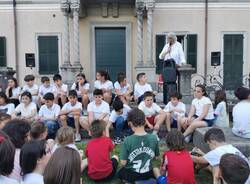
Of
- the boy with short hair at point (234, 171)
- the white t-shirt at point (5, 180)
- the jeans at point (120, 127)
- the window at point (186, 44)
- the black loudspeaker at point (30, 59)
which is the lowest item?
the jeans at point (120, 127)

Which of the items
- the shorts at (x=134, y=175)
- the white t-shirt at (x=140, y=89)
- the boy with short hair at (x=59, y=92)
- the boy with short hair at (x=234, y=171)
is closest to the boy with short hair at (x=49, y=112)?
the boy with short hair at (x=59, y=92)

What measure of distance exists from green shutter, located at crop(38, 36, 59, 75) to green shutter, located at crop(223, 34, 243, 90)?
6.62 metres

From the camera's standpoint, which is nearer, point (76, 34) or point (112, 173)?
point (112, 173)

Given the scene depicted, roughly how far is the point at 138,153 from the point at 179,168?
0.54 metres

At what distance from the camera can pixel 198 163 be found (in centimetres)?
493

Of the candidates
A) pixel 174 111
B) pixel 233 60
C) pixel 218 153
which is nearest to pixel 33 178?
pixel 218 153

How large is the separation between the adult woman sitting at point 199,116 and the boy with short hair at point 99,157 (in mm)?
2043

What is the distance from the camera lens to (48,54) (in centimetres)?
1466

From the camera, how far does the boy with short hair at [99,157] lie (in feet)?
15.9

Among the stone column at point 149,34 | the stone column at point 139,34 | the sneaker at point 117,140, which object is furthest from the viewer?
the stone column at point 139,34

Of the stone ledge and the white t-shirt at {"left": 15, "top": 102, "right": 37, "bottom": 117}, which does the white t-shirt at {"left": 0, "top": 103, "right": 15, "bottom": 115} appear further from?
the stone ledge

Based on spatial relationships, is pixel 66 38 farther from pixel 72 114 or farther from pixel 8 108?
pixel 72 114

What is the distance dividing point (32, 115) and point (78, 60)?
656cm

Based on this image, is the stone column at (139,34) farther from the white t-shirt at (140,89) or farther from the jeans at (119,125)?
the jeans at (119,125)
